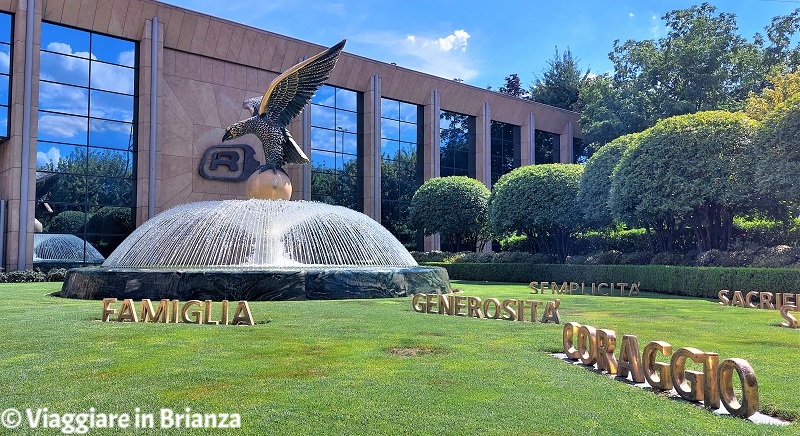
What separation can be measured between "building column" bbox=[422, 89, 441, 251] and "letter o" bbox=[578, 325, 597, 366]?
30945 millimetres

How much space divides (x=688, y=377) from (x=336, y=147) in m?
29.9

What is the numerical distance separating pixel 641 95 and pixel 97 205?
28.9 meters

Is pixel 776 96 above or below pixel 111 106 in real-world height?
below

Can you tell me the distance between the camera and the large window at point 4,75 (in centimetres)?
2444

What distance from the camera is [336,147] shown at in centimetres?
3409

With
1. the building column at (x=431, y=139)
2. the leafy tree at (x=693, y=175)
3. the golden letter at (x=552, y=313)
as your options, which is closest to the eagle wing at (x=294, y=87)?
the golden letter at (x=552, y=313)

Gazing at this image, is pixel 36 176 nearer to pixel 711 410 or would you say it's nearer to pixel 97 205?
pixel 97 205

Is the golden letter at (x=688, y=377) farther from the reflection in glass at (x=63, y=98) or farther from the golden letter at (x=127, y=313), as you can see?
the reflection in glass at (x=63, y=98)

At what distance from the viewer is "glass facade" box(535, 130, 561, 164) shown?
147 ft

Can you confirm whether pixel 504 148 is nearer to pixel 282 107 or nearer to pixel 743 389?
pixel 282 107

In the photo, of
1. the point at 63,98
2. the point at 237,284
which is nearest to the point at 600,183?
the point at 237,284

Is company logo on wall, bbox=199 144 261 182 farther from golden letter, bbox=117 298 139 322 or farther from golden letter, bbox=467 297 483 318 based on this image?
golden letter, bbox=467 297 483 318

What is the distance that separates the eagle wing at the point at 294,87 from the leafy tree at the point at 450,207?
613 inches

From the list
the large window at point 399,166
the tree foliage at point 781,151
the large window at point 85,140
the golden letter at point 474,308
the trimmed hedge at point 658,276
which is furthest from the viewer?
the large window at point 399,166
